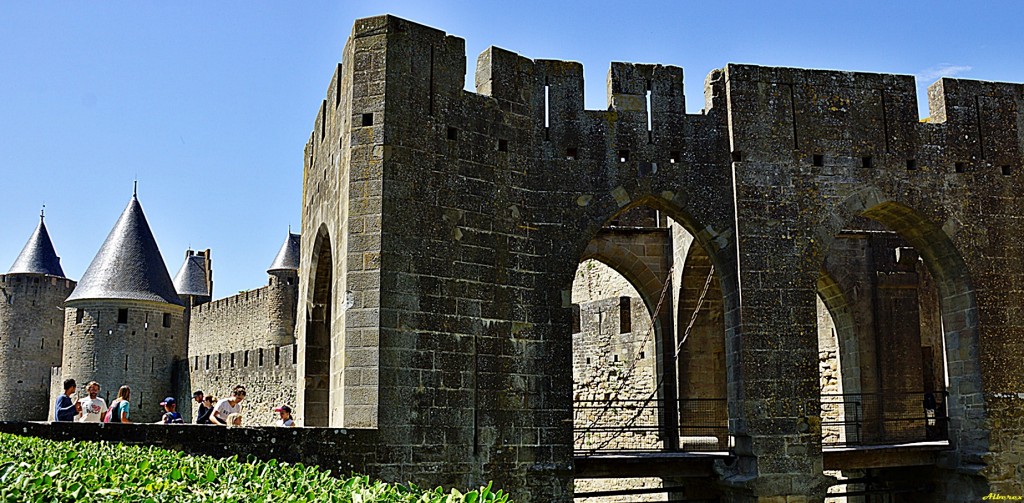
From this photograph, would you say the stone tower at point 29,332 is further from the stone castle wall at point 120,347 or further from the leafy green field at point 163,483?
the leafy green field at point 163,483

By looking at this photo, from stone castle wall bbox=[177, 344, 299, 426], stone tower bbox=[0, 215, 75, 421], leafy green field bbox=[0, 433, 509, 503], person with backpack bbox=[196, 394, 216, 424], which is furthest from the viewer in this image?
stone tower bbox=[0, 215, 75, 421]

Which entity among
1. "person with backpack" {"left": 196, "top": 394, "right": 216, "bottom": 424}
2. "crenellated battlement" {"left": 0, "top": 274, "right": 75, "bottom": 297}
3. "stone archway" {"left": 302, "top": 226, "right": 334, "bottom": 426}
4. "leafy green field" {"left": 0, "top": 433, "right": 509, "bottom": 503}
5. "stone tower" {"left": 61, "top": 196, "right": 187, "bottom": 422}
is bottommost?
"leafy green field" {"left": 0, "top": 433, "right": 509, "bottom": 503}

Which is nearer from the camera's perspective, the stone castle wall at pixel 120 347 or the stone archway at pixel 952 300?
the stone archway at pixel 952 300

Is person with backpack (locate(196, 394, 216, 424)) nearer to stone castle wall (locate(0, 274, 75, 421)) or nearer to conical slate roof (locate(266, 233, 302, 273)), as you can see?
conical slate roof (locate(266, 233, 302, 273))

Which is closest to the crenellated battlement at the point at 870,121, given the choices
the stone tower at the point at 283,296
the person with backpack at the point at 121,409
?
the person with backpack at the point at 121,409

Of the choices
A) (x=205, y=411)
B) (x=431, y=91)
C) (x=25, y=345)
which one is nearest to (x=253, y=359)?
(x=205, y=411)

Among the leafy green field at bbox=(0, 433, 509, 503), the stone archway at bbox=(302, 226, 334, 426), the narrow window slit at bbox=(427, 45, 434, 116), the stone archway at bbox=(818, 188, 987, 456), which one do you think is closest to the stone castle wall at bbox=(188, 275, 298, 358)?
the stone archway at bbox=(302, 226, 334, 426)

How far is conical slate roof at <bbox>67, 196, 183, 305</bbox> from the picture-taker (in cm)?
2981

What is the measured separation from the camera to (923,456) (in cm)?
1213

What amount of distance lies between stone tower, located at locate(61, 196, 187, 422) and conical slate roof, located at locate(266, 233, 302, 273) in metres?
3.23

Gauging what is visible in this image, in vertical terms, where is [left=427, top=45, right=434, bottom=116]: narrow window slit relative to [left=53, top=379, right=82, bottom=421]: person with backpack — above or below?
above

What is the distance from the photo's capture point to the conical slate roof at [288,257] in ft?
107

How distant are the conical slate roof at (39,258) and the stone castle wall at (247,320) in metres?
5.39

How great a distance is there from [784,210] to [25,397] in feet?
102
